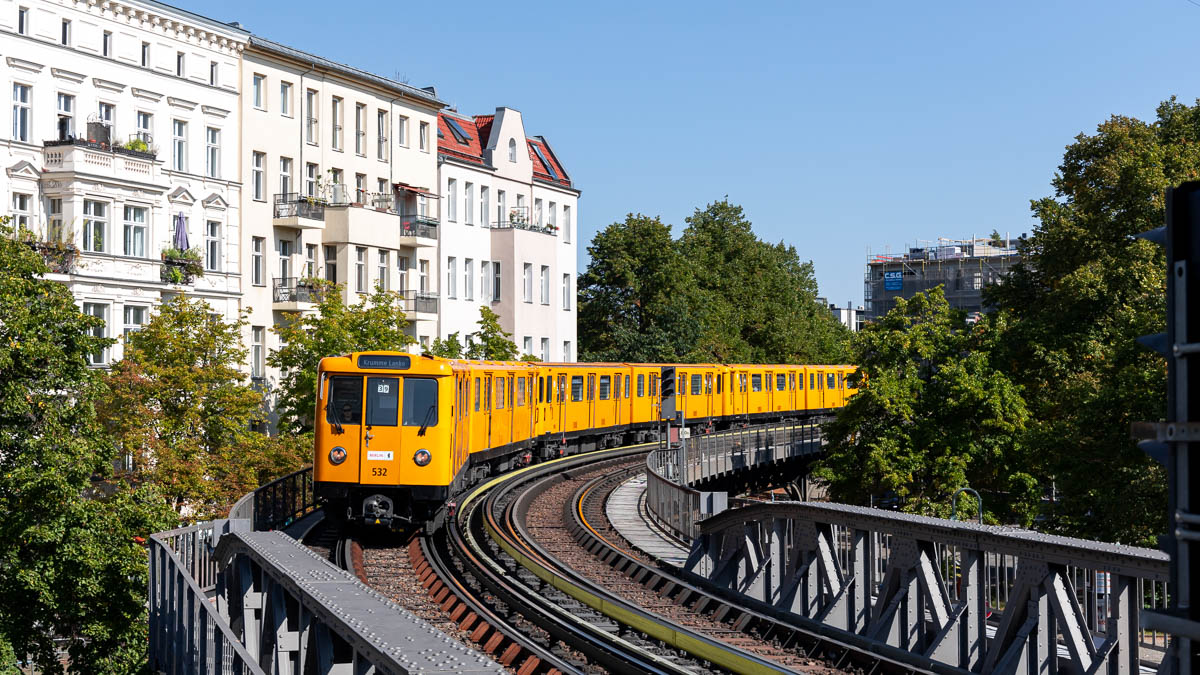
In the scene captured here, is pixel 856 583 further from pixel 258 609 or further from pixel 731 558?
pixel 258 609

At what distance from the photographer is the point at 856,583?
13406mm

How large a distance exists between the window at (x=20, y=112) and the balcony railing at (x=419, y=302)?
57.9 feet

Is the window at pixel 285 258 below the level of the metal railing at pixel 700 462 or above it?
above

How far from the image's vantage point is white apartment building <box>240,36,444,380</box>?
48094 millimetres

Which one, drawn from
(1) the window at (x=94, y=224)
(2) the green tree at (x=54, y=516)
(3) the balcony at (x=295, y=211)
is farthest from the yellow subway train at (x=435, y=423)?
(1) the window at (x=94, y=224)

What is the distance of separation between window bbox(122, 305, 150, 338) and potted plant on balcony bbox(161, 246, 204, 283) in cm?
132

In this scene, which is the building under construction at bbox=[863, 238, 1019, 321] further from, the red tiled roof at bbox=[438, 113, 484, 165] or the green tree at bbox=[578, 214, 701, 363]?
the red tiled roof at bbox=[438, 113, 484, 165]

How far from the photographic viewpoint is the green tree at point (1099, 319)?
3303 centimetres

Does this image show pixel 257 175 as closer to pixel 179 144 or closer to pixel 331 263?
pixel 179 144

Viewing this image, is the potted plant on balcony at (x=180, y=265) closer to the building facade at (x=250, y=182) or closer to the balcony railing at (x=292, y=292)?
the building facade at (x=250, y=182)

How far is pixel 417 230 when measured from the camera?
181 ft

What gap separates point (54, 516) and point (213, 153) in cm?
1905

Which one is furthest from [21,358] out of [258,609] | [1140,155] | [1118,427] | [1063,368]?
[1140,155]

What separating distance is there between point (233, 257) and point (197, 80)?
588 centimetres
